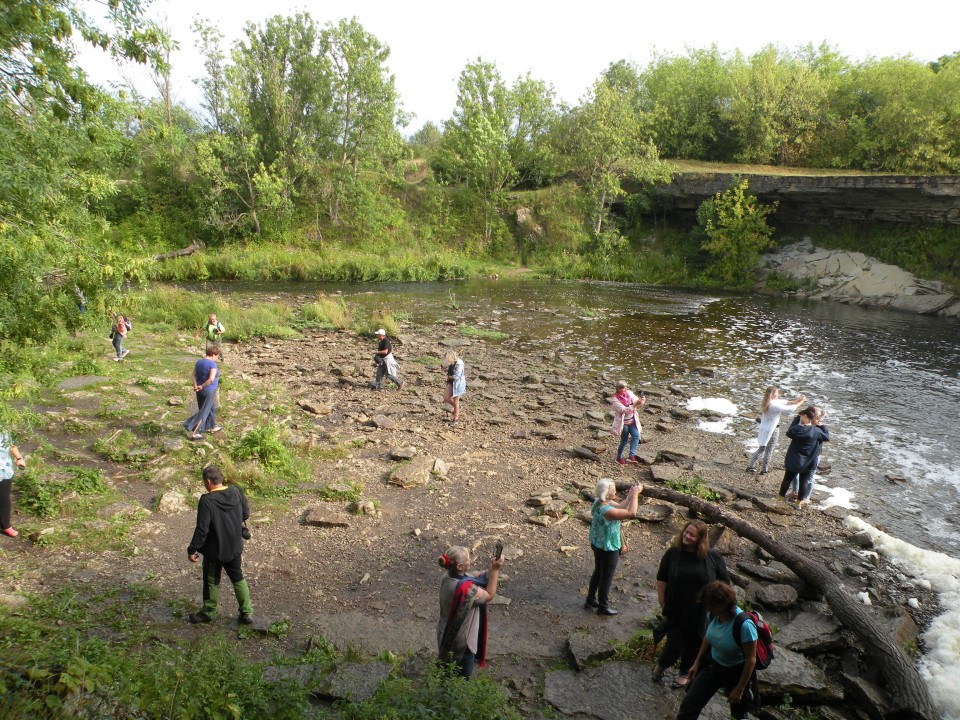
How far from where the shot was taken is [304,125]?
38.2 meters

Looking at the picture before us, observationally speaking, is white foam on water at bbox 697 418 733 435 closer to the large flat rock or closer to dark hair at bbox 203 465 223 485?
the large flat rock

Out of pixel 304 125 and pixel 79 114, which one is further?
pixel 304 125

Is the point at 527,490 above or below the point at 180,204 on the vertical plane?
below

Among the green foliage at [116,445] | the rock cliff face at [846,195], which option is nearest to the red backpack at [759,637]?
the green foliage at [116,445]

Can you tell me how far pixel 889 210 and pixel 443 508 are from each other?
113 ft

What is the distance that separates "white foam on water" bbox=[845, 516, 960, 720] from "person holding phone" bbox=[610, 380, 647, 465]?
359cm

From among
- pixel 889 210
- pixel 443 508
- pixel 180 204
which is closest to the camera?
pixel 443 508

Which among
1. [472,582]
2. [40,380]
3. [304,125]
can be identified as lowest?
[472,582]

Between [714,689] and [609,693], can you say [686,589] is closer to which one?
[714,689]

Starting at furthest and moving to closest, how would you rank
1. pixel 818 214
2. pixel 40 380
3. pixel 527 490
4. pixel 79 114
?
1. pixel 818 214
2. pixel 527 490
3. pixel 40 380
4. pixel 79 114

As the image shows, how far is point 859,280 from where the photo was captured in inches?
1288

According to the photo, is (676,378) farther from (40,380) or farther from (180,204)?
(180,204)

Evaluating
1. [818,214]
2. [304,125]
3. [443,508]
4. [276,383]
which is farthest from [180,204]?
[818,214]

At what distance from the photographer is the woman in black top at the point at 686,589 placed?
5.38 m
